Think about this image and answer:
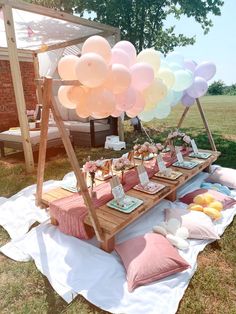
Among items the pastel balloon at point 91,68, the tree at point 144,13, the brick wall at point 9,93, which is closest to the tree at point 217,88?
the tree at point 144,13

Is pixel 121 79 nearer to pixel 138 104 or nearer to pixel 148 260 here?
pixel 138 104

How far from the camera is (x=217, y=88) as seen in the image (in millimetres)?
33531

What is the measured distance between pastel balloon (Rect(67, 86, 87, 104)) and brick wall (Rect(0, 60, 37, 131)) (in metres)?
6.27

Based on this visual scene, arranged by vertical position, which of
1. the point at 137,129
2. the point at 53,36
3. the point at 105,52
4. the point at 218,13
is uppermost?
the point at 218,13

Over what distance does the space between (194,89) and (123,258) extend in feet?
8.08

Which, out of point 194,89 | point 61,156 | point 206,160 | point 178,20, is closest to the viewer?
point 194,89

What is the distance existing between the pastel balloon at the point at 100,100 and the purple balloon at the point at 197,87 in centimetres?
167

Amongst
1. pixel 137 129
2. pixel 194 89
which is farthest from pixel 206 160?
pixel 137 129

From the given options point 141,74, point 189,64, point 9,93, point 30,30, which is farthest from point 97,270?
point 9,93

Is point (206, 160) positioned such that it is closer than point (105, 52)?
No

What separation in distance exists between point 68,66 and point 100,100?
1.37ft

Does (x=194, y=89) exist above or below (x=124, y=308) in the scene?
above

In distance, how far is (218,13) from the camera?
798 centimetres

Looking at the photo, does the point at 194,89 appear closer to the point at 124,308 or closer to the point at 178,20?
the point at 124,308
